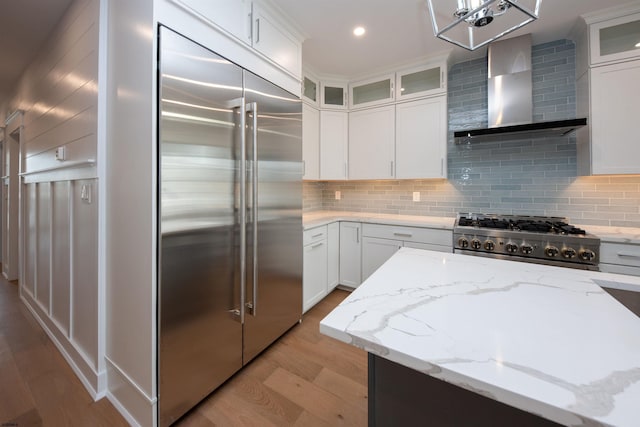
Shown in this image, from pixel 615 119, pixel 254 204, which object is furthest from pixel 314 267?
pixel 615 119

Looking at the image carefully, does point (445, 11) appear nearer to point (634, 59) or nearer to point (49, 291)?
point (634, 59)

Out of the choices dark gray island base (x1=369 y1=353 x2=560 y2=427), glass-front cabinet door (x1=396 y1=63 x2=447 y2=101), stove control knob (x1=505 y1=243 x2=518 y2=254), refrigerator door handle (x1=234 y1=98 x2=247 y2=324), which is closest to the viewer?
dark gray island base (x1=369 y1=353 x2=560 y2=427)

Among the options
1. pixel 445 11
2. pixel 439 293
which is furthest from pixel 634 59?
pixel 439 293

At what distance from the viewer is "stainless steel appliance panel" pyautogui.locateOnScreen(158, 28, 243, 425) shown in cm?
131

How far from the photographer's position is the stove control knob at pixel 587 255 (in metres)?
1.91

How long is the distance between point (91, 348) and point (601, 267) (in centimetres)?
349

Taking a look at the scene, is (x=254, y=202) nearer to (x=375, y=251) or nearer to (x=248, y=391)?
(x=248, y=391)

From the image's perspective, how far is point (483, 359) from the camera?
0.54 metres

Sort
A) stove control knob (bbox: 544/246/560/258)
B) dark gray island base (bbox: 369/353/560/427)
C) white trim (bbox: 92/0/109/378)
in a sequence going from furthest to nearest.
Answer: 1. stove control knob (bbox: 544/246/560/258)
2. white trim (bbox: 92/0/109/378)
3. dark gray island base (bbox: 369/353/560/427)

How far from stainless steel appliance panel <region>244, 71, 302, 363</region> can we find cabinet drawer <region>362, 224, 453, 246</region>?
96cm

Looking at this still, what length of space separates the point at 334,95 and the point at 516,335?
3.14 meters

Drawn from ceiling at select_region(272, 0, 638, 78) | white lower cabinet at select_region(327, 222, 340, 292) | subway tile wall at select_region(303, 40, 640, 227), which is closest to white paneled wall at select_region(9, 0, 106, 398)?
ceiling at select_region(272, 0, 638, 78)

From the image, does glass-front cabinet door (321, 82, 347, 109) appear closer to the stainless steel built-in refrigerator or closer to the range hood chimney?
the stainless steel built-in refrigerator

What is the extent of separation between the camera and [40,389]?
1.67 metres
